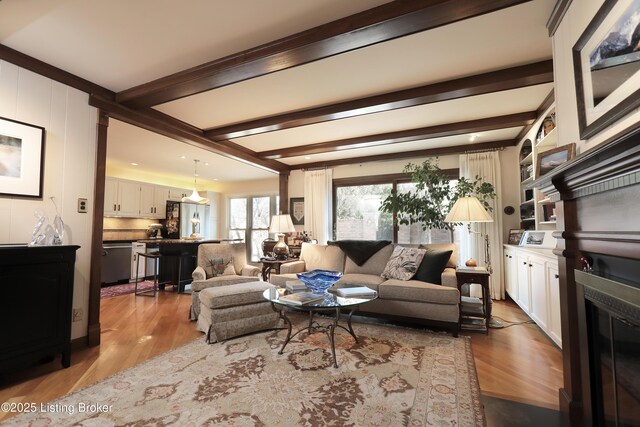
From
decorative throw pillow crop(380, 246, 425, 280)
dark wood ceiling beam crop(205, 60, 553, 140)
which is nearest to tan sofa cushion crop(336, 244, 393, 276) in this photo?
decorative throw pillow crop(380, 246, 425, 280)

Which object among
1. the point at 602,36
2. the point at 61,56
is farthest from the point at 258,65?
the point at 602,36

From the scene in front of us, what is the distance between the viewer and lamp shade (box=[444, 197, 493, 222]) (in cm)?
314

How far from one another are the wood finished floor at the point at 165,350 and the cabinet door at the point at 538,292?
0.58 ft

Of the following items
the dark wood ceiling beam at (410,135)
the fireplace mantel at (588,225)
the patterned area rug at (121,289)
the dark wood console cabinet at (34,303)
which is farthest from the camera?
the patterned area rug at (121,289)

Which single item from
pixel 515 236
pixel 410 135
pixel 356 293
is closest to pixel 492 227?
pixel 515 236

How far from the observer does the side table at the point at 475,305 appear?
3.03 m

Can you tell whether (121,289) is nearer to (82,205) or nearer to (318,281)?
(82,205)

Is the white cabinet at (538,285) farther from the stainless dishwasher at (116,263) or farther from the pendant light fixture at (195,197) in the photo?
the stainless dishwasher at (116,263)

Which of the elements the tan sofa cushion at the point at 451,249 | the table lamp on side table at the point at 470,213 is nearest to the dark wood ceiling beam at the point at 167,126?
the tan sofa cushion at the point at 451,249

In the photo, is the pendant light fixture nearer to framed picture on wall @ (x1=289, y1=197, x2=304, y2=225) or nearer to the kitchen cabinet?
the kitchen cabinet

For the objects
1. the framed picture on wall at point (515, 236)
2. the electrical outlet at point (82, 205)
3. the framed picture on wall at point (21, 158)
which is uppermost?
the framed picture on wall at point (21, 158)

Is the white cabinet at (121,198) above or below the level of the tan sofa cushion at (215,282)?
above

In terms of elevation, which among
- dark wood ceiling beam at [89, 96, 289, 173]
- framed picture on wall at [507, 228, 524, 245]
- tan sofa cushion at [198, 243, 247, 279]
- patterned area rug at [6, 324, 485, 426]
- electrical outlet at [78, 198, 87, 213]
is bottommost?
patterned area rug at [6, 324, 485, 426]

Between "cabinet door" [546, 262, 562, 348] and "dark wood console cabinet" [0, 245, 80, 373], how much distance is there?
13.2 ft
